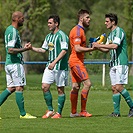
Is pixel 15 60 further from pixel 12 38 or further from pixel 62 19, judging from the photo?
pixel 62 19

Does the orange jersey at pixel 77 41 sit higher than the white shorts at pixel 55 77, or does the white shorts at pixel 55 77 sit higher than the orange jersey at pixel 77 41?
the orange jersey at pixel 77 41

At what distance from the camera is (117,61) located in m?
14.8

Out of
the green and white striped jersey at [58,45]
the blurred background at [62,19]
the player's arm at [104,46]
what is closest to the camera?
the player's arm at [104,46]

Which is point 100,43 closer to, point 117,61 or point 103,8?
point 117,61

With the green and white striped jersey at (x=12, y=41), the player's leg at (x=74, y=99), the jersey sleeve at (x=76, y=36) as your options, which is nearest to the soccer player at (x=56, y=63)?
the jersey sleeve at (x=76, y=36)

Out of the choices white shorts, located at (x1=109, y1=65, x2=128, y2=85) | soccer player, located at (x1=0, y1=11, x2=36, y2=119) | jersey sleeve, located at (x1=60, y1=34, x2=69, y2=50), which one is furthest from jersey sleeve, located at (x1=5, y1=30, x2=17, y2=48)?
white shorts, located at (x1=109, y1=65, x2=128, y2=85)

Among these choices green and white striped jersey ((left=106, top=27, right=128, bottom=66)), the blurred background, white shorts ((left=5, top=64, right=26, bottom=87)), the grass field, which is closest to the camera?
the grass field

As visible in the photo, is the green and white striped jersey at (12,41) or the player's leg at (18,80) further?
the player's leg at (18,80)

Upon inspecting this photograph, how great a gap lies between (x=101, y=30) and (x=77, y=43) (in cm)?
3389

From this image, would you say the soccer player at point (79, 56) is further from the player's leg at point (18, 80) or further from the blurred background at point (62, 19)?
the blurred background at point (62, 19)

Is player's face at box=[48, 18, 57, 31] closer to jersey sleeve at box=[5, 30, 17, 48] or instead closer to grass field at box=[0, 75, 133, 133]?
jersey sleeve at box=[5, 30, 17, 48]

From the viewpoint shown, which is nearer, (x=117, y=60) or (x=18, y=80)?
(x=18, y=80)

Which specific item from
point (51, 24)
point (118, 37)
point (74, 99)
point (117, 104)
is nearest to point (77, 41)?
point (51, 24)

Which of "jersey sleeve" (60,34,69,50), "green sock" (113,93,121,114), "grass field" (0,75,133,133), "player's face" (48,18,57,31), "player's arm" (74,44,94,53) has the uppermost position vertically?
"player's face" (48,18,57,31)
